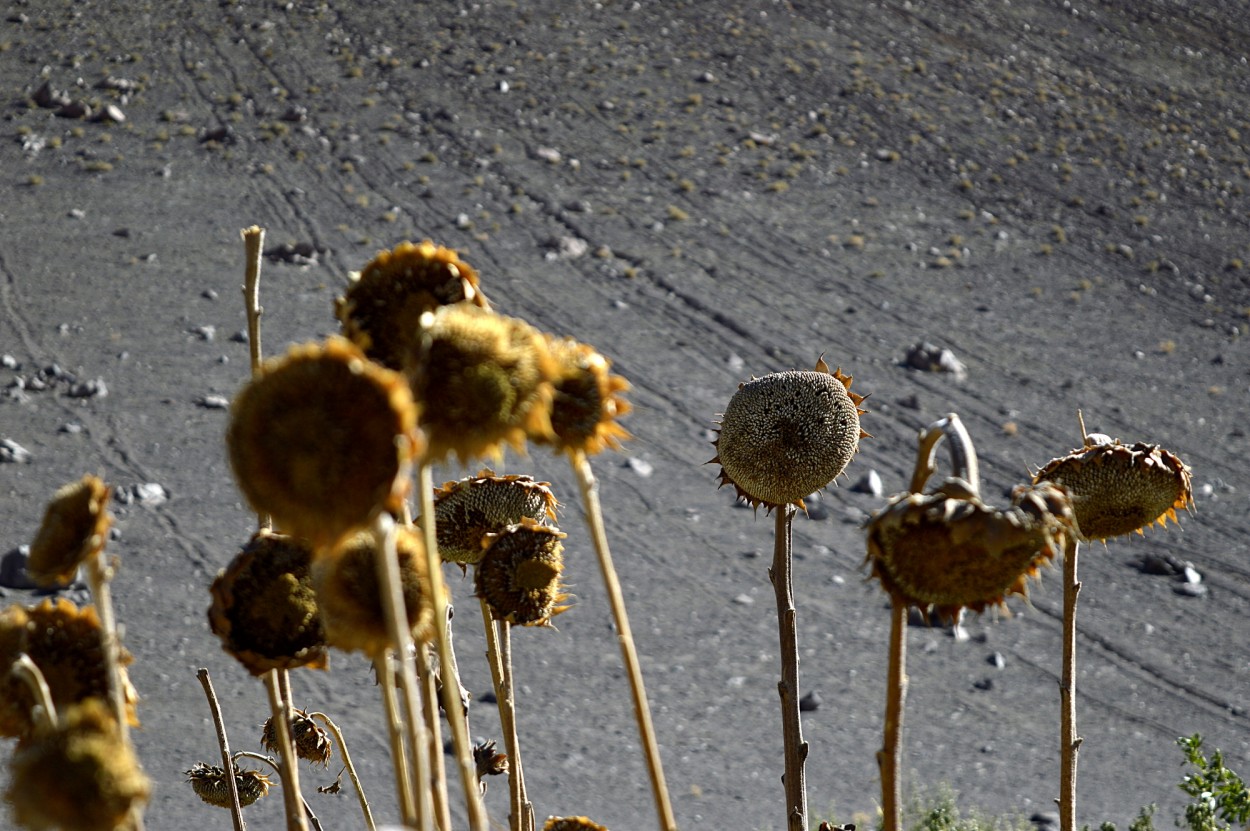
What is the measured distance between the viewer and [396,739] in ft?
2.31

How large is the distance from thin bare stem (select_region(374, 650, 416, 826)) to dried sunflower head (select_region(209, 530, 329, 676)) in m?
0.08

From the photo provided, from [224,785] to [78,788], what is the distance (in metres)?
1.13

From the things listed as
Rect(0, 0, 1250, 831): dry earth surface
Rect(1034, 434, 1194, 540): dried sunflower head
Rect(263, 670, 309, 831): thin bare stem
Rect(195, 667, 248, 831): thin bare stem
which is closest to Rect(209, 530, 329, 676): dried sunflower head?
Rect(263, 670, 309, 831): thin bare stem

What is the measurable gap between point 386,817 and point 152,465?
5503 mm

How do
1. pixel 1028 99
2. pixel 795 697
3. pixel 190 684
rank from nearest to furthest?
1. pixel 795 697
2. pixel 190 684
3. pixel 1028 99

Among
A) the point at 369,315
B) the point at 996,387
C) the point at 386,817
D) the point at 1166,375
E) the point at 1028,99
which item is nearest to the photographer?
the point at 369,315

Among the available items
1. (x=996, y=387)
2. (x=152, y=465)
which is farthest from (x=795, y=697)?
(x=996, y=387)

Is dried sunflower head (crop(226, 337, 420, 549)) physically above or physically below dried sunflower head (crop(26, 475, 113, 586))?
above

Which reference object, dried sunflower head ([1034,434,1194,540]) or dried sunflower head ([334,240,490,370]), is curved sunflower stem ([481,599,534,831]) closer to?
dried sunflower head ([334,240,490,370])

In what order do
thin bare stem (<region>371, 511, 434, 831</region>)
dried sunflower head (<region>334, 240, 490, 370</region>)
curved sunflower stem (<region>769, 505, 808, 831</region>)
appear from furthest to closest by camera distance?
curved sunflower stem (<region>769, 505, 808, 831</region>) < dried sunflower head (<region>334, 240, 490, 370</region>) < thin bare stem (<region>371, 511, 434, 831</region>)

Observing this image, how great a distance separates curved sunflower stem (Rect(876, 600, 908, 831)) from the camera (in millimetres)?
787

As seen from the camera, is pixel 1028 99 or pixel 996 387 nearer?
pixel 996 387

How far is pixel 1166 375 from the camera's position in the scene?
17.0 m

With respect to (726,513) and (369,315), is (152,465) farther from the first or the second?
(369,315)
